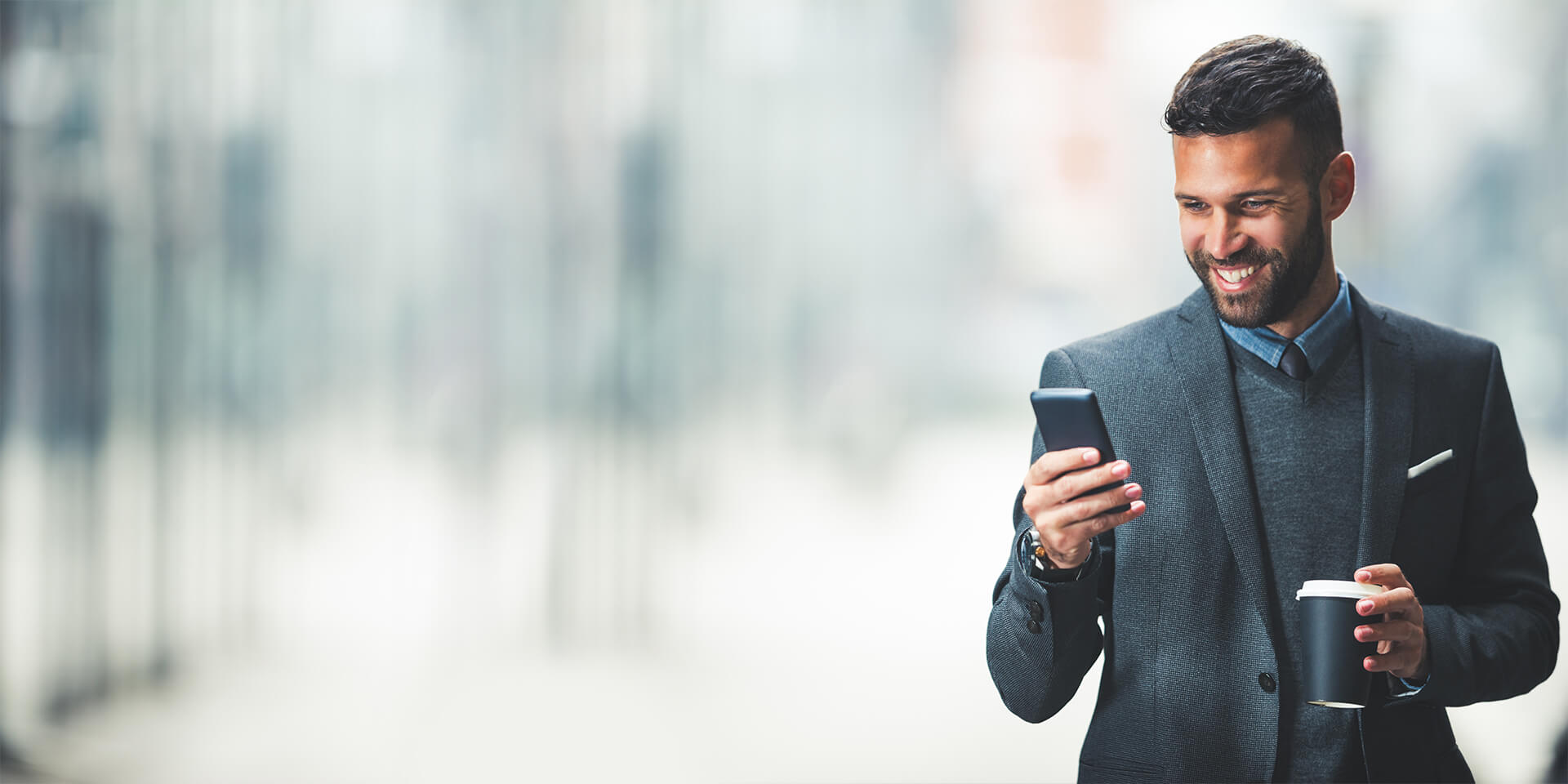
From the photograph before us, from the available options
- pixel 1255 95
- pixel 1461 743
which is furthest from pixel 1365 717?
pixel 1461 743

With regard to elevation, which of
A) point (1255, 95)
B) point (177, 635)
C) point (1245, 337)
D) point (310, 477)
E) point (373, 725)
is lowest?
point (373, 725)

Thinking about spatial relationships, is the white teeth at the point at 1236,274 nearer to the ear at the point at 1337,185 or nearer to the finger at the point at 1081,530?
the ear at the point at 1337,185

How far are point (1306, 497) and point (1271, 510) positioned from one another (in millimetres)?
40

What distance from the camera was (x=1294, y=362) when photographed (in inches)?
48.3

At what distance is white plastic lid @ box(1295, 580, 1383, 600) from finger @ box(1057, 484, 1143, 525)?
7.2 inches

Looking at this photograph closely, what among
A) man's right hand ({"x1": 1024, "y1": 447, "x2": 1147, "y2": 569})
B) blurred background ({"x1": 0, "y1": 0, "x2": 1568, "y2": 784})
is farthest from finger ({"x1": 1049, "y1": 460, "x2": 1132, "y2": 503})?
blurred background ({"x1": 0, "y1": 0, "x2": 1568, "y2": 784})

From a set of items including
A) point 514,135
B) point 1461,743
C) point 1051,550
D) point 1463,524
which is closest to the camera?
point 1051,550

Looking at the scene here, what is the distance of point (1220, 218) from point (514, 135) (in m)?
1.70

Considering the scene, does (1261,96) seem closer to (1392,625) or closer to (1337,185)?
(1337,185)

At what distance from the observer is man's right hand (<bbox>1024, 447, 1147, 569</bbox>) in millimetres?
1019

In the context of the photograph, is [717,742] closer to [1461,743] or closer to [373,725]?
[373,725]

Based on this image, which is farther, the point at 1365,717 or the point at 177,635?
the point at 177,635

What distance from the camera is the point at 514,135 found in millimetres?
2432

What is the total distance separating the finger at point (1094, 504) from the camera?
1.03m
